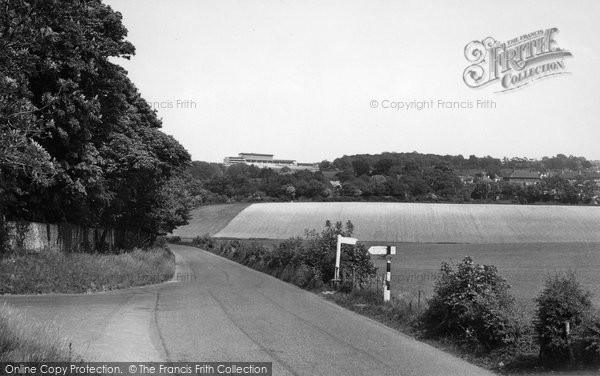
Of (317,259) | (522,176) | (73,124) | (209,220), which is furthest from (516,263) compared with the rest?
(522,176)

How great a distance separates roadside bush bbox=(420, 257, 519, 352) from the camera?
10.8m

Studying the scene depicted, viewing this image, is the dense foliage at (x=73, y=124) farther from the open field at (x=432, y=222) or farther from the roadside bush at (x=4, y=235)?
the open field at (x=432, y=222)

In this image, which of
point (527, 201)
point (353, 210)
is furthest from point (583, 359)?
point (527, 201)

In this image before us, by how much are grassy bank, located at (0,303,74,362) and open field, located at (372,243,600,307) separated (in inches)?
644

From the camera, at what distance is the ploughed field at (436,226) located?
7462cm

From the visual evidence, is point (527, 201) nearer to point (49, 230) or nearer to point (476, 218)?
point (476, 218)

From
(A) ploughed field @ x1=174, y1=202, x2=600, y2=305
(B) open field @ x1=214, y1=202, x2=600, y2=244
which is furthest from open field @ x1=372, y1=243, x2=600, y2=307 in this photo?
(B) open field @ x1=214, y1=202, x2=600, y2=244

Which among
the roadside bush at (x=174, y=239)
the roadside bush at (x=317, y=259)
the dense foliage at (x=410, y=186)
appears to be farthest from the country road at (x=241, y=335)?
the roadside bush at (x=174, y=239)

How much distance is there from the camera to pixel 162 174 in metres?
33.7

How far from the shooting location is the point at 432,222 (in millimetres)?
96438

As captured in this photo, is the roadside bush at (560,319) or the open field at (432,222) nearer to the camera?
the roadside bush at (560,319)

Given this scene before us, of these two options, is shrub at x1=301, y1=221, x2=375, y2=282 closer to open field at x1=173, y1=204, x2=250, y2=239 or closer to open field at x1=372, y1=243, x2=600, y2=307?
open field at x1=372, y1=243, x2=600, y2=307

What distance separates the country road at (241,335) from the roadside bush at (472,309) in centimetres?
73

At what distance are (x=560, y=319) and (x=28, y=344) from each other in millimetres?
7466
